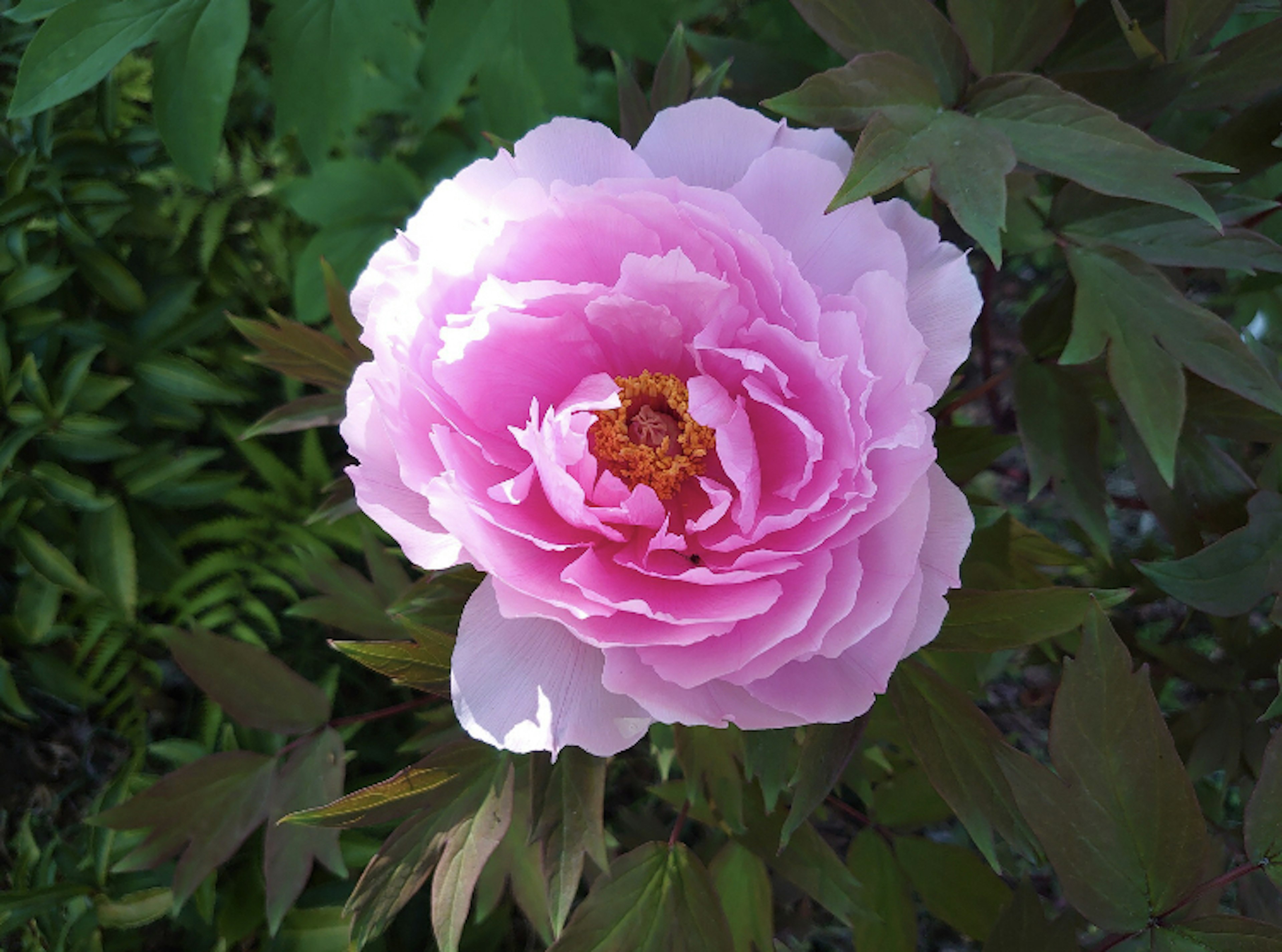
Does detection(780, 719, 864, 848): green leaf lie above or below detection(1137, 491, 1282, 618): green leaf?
below

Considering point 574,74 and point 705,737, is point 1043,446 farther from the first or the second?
point 574,74

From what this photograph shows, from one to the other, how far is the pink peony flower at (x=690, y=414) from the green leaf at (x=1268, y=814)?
26 cm

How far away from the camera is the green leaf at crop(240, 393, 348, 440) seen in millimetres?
883

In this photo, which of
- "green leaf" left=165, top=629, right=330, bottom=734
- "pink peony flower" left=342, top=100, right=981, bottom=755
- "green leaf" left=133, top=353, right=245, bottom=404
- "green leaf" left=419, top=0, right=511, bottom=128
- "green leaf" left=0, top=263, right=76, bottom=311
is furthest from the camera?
"green leaf" left=133, top=353, right=245, bottom=404

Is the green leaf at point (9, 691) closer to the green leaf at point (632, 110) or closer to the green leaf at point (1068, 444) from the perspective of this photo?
the green leaf at point (632, 110)

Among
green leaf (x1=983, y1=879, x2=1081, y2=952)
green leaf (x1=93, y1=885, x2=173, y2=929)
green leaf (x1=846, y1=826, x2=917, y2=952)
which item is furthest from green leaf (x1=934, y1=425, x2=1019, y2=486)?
green leaf (x1=93, y1=885, x2=173, y2=929)

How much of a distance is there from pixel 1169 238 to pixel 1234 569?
0.90 feet

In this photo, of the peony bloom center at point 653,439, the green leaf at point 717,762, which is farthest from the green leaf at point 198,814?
the peony bloom center at point 653,439

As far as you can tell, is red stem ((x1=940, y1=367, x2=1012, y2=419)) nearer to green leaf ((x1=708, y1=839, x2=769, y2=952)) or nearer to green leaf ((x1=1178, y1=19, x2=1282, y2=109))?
green leaf ((x1=1178, y1=19, x2=1282, y2=109))

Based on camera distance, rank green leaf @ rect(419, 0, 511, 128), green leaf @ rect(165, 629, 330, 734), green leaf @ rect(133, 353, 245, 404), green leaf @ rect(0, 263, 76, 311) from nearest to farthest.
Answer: green leaf @ rect(419, 0, 511, 128) < green leaf @ rect(165, 629, 330, 734) < green leaf @ rect(0, 263, 76, 311) < green leaf @ rect(133, 353, 245, 404)

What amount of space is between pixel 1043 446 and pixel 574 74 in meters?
0.57

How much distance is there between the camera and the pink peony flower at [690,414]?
518 millimetres

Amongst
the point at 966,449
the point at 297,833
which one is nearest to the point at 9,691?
the point at 297,833

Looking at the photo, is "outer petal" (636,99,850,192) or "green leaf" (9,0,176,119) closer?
"outer petal" (636,99,850,192)
